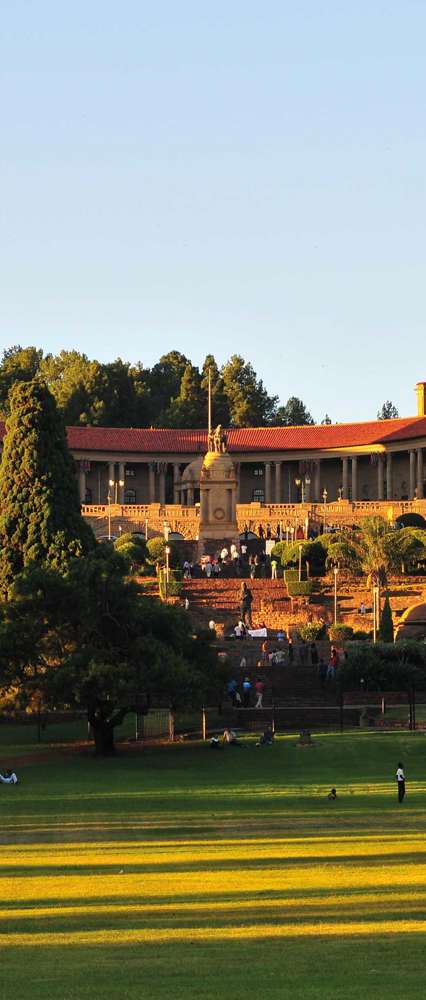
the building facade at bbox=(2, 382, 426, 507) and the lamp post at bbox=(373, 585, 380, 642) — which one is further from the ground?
the building facade at bbox=(2, 382, 426, 507)

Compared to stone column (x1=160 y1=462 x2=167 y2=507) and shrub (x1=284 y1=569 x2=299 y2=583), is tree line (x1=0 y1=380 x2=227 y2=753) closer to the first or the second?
shrub (x1=284 y1=569 x2=299 y2=583)

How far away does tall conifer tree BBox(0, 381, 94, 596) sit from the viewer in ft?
192

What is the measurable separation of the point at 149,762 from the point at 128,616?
18.9 feet

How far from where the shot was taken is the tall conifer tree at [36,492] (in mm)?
58375

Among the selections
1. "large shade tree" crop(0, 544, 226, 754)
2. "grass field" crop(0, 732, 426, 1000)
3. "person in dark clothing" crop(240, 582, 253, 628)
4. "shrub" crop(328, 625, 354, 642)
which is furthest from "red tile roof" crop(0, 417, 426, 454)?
"grass field" crop(0, 732, 426, 1000)

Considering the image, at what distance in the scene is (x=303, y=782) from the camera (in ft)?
127

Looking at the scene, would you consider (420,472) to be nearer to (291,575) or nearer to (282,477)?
(282,477)

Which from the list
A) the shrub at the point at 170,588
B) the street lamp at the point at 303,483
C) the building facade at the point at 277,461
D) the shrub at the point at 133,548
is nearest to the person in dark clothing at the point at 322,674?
the shrub at the point at 170,588

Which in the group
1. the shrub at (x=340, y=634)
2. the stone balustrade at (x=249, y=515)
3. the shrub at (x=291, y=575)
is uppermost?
the stone balustrade at (x=249, y=515)

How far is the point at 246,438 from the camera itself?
408ft

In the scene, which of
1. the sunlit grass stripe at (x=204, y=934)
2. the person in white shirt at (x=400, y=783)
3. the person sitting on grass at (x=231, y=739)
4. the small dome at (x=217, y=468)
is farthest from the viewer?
the small dome at (x=217, y=468)

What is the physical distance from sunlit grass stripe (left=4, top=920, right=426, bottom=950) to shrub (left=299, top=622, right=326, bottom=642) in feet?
147

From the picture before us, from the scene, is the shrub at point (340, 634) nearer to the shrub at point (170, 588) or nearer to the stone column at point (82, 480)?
the shrub at point (170, 588)

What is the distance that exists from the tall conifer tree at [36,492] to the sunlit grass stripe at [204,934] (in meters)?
34.7
